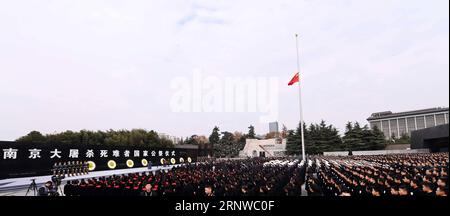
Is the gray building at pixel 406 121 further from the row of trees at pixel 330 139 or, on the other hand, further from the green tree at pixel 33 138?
the green tree at pixel 33 138

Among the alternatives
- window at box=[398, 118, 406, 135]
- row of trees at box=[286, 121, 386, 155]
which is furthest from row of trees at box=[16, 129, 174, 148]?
window at box=[398, 118, 406, 135]

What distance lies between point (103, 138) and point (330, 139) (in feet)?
73.6

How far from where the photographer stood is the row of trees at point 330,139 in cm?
2208

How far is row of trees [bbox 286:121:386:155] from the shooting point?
22078mm

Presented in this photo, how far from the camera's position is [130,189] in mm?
8180

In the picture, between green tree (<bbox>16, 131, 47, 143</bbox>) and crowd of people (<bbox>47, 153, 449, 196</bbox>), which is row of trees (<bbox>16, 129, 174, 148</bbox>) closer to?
green tree (<bbox>16, 131, 47, 143</bbox>)

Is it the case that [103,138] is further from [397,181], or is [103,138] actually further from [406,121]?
[406,121]

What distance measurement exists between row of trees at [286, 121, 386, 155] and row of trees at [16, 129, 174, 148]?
15.6 metres

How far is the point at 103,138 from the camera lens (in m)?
30.9

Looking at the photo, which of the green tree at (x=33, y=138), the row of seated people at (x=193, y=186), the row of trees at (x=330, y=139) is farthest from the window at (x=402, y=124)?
the green tree at (x=33, y=138)
